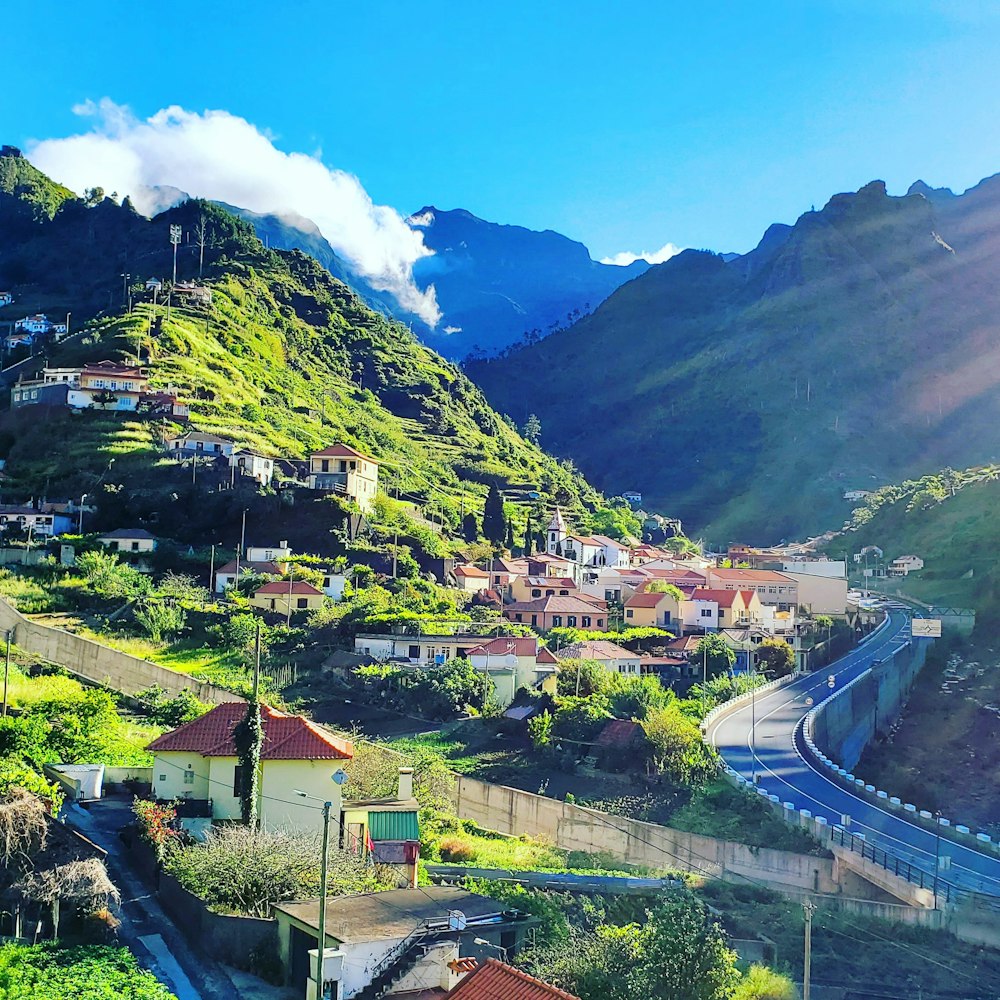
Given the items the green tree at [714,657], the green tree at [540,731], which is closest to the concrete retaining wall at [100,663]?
the green tree at [540,731]

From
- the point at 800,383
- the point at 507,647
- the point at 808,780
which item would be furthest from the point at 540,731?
the point at 800,383

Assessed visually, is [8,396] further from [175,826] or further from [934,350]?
[934,350]

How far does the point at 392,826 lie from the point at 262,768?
2.84 metres

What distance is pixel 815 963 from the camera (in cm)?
2309

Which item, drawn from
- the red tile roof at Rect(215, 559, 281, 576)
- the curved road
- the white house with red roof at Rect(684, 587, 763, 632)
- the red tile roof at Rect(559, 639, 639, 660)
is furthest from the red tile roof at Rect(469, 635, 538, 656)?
the white house with red roof at Rect(684, 587, 763, 632)

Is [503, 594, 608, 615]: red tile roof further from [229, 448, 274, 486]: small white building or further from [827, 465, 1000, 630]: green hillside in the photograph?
[827, 465, 1000, 630]: green hillside

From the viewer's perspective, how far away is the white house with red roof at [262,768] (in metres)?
21.9

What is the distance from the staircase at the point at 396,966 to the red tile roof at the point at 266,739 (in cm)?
587

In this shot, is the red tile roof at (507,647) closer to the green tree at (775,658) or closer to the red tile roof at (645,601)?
the red tile roof at (645,601)

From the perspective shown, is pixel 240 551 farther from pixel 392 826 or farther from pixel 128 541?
pixel 392 826

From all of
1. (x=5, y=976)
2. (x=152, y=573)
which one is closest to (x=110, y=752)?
(x=5, y=976)

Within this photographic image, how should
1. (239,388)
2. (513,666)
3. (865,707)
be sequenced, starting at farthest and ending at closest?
1. (239,388)
2. (865,707)
3. (513,666)

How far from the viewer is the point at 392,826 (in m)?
22.8

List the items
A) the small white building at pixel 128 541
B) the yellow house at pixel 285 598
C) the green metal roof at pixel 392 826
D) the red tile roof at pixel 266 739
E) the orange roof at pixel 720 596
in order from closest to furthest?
the red tile roof at pixel 266 739
the green metal roof at pixel 392 826
the yellow house at pixel 285 598
the small white building at pixel 128 541
the orange roof at pixel 720 596
